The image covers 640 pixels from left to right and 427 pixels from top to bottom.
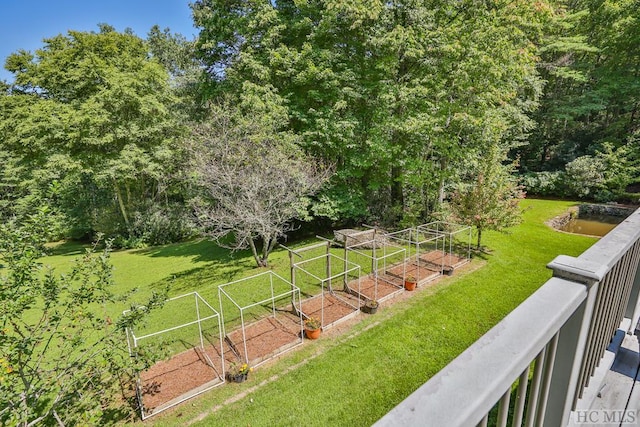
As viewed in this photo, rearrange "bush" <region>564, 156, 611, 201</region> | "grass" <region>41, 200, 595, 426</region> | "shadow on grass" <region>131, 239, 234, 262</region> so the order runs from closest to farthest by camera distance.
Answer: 1. "grass" <region>41, 200, 595, 426</region>
2. "shadow on grass" <region>131, 239, 234, 262</region>
3. "bush" <region>564, 156, 611, 201</region>

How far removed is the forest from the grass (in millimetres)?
2245

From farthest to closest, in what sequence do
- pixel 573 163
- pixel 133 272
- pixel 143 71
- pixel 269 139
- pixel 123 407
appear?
pixel 573 163, pixel 143 71, pixel 133 272, pixel 269 139, pixel 123 407

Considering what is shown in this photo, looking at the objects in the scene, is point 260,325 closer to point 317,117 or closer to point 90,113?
point 317,117

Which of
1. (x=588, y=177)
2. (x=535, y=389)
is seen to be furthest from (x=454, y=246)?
(x=588, y=177)

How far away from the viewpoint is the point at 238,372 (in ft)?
21.3

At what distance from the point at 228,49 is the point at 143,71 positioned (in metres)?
5.93

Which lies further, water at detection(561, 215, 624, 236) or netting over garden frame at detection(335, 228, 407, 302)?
water at detection(561, 215, 624, 236)

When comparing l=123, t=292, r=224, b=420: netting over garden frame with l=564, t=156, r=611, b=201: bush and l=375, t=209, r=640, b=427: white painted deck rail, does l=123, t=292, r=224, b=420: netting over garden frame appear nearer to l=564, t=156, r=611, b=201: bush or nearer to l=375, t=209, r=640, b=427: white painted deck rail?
l=375, t=209, r=640, b=427: white painted deck rail

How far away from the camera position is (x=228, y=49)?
16.0 m

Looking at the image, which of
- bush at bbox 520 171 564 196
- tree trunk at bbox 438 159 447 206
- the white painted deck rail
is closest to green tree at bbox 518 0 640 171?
bush at bbox 520 171 564 196

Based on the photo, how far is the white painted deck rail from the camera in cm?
88

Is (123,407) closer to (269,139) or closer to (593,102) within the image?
(269,139)

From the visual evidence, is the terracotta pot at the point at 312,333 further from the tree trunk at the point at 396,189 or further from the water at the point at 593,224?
the water at the point at 593,224

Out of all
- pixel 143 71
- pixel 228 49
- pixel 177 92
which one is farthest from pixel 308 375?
pixel 177 92
